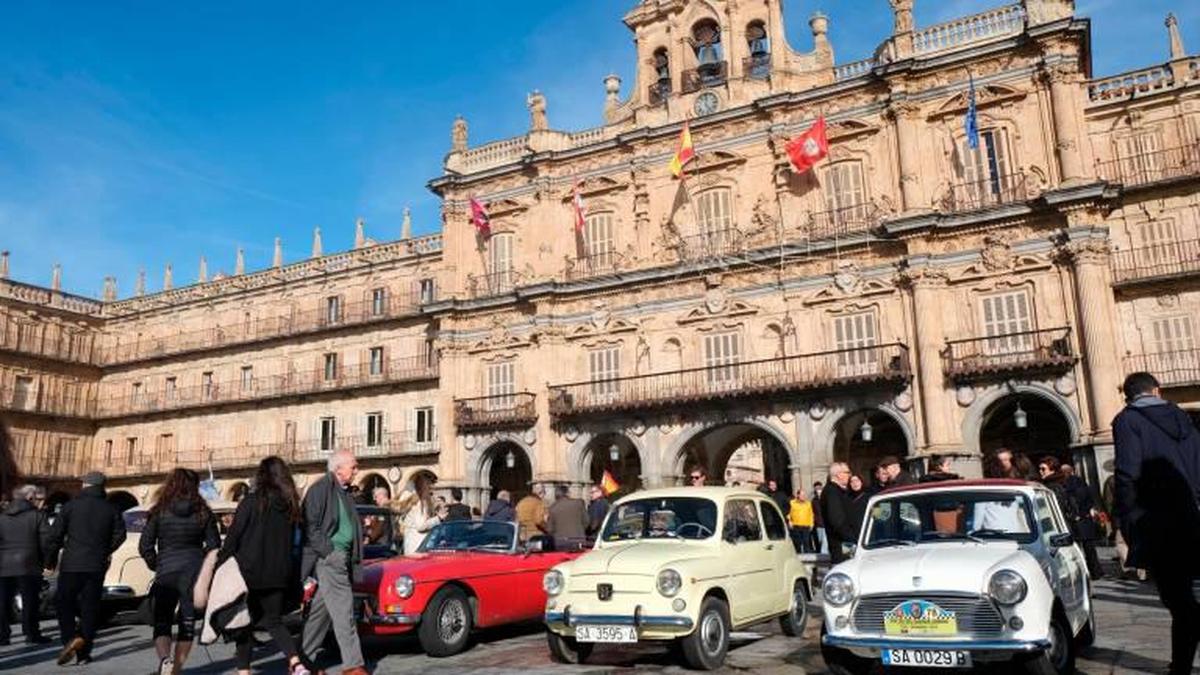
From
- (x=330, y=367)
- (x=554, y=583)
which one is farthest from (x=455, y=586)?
(x=330, y=367)

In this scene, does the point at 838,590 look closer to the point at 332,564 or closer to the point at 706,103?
the point at 332,564

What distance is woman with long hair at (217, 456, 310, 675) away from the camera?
22.4 ft

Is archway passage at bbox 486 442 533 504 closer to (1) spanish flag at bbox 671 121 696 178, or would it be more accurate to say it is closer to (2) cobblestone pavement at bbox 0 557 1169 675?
(1) spanish flag at bbox 671 121 696 178

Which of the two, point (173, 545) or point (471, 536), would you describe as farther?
point (471, 536)

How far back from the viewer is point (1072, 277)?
73.2 ft

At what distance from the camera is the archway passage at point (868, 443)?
27070mm

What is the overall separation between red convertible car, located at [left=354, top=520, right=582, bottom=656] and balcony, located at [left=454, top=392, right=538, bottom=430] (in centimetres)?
1705

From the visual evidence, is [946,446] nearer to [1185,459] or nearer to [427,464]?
[1185,459]

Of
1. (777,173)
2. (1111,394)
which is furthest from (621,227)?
(1111,394)

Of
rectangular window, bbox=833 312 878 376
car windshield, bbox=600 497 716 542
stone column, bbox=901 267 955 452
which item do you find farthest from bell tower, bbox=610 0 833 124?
car windshield, bbox=600 497 716 542

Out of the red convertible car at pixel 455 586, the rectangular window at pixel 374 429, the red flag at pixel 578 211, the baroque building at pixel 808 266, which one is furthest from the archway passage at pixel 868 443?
the rectangular window at pixel 374 429

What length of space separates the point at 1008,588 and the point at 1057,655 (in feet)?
2.58

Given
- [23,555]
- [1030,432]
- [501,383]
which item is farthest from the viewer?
[501,383]

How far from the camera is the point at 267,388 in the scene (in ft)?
131
